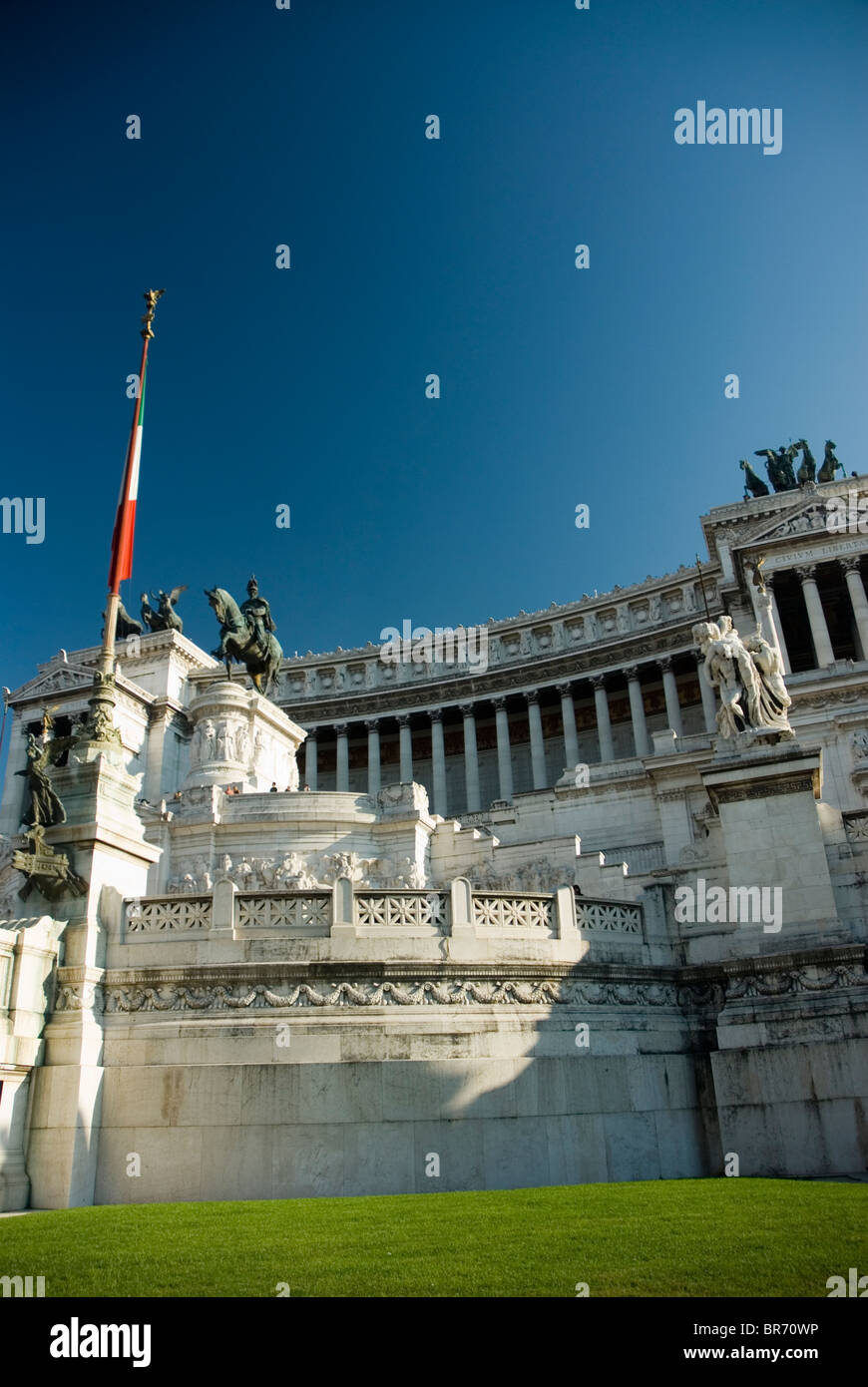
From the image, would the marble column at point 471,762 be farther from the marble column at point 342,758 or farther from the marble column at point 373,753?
the marble column at point 342,758

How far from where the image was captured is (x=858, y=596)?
5784 cm

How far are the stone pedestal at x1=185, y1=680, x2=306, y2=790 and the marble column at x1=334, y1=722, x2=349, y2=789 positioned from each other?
100 ft

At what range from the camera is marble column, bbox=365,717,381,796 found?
3074 inches

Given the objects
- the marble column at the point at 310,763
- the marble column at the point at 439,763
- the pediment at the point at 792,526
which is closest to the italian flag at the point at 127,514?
the pediment at the point at 792,526

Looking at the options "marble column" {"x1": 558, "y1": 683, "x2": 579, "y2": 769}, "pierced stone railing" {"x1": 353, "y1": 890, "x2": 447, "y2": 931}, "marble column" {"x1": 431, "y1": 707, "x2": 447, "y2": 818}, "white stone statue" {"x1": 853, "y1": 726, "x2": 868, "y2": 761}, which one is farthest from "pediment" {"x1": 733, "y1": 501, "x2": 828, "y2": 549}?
"pierced stone railing" {"x1": 353, "y1": 890, "x2": 447, "y2": 931}

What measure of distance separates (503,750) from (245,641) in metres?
29.4

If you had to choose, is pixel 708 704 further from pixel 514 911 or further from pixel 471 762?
pixel 514 911

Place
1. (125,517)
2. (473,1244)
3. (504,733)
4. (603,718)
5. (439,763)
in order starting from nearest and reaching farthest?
(473,1244) → (125,517) → (603,718) → (504,733) → (439,763)

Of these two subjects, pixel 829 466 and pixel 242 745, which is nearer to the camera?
pixel 242 745

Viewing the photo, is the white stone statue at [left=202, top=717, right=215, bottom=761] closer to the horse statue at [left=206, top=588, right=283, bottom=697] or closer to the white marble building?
the horse statue at [left=206, top=588, right=283, bottom=697]

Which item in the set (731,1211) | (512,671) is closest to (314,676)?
(512,671)

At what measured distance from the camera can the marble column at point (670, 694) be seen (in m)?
67.9

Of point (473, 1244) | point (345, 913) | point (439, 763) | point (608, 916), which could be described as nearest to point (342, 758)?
point (439, 763)
